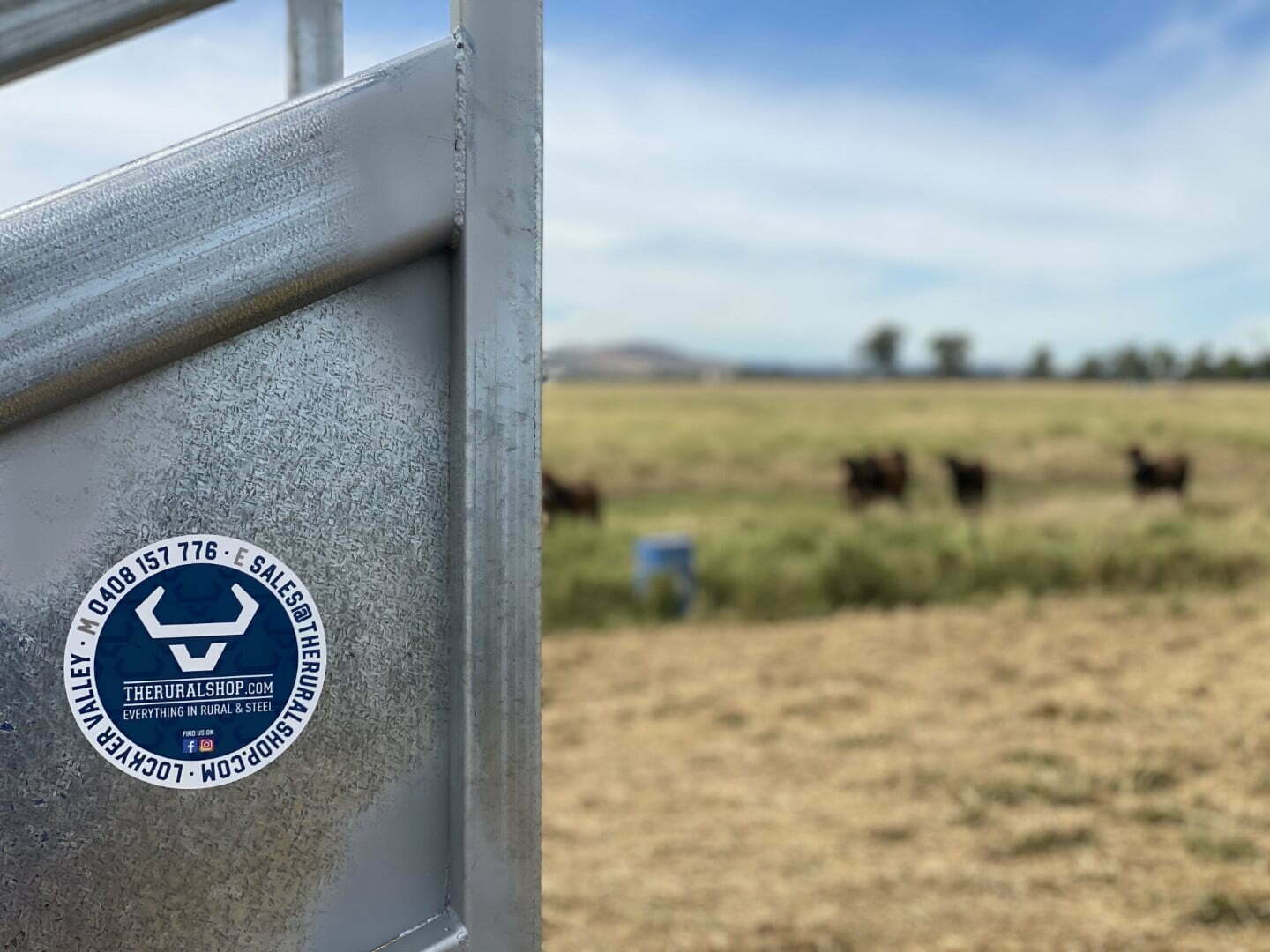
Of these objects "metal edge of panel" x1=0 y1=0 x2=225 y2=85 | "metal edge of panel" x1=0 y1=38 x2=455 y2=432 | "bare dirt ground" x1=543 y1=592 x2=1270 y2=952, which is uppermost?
"metal edge of panel" x1=0 y1=0 x2=225 y2=85

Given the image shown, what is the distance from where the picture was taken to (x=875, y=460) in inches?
610

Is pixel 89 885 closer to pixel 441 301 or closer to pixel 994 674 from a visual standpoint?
pixel 441 301

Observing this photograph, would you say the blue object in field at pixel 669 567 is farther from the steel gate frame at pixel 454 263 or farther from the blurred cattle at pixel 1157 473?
the blurred cattle at pixel 1157 473

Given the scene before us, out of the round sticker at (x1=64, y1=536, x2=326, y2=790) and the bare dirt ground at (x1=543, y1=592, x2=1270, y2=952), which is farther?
the bare dirt ground at (x1=543, y1=592, x2=1270, y2=952)

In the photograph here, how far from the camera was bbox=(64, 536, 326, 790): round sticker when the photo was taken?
1.05m

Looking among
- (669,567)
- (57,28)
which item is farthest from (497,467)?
(669,567)

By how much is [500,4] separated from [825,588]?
7.83 m

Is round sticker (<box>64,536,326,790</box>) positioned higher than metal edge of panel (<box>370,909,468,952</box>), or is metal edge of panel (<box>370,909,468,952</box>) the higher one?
round sticker (<box>64,536,326,790</box>)

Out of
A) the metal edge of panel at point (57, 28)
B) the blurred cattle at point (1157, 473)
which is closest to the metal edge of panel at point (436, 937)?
the metal edge of panel at point (57, 28)

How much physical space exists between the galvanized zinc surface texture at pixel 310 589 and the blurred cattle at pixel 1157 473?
14940 mm

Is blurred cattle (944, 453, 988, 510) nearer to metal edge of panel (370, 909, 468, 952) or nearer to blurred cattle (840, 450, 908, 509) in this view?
blurred cattle (840, 450, 908, 509)

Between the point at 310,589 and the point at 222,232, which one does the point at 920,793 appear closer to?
the point at 310,589

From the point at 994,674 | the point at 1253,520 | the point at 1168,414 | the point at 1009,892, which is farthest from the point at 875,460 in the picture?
the point at 1168,414

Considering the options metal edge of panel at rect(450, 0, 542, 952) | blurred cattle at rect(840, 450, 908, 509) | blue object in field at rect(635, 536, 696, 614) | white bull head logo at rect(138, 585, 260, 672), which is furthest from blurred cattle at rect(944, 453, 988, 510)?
white bull head logo at rect(138, 585, 260, 672)
